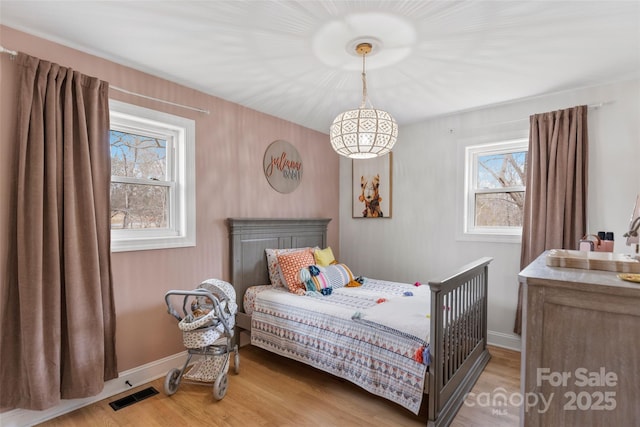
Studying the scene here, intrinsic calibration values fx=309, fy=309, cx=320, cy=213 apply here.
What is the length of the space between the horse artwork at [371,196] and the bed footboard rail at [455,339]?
1.53m

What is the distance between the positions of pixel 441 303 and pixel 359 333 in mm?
629

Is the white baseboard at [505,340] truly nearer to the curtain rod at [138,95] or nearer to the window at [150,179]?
the window at [150,179]

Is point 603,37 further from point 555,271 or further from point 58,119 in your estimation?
point 58,119

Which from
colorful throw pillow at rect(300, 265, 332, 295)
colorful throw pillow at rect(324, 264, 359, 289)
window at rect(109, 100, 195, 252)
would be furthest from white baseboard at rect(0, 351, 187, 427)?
colorful throw pillow at rect(324, 264, 359, 289)

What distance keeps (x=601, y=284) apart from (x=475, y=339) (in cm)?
194

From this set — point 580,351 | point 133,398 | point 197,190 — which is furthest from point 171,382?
point 580,351

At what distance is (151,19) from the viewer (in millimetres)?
1808

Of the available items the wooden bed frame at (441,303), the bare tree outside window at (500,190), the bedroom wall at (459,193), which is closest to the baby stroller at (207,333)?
the wooden bed frame at (441,303)

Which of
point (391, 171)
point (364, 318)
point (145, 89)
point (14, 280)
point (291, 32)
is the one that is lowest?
point (364, 318)

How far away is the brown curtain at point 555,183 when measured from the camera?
8.72 ft

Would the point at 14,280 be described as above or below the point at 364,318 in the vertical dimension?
above

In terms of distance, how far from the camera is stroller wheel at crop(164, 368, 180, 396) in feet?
7.43

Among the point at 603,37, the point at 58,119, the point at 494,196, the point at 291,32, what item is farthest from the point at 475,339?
the point at 58,119

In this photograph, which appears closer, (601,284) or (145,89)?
(601,284)
